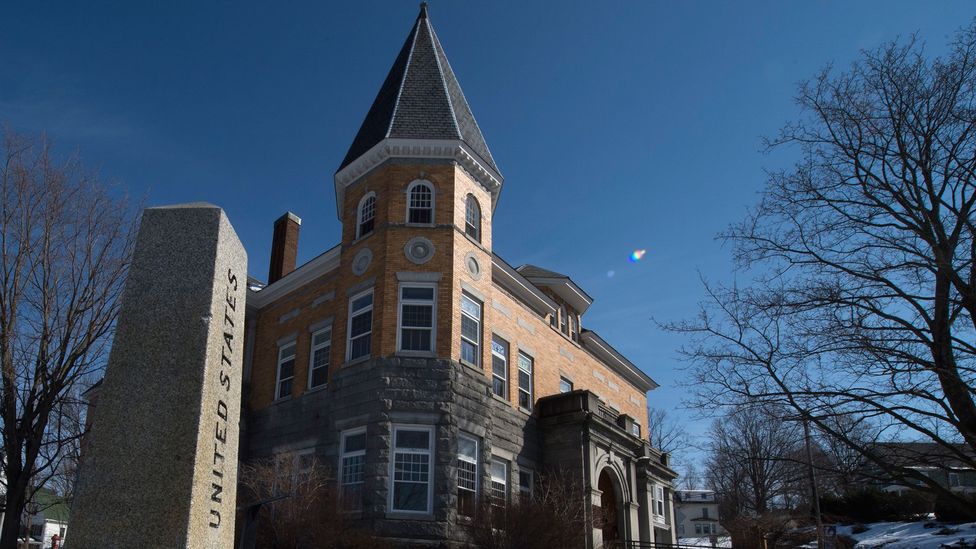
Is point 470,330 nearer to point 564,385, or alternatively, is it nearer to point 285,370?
point 285,370

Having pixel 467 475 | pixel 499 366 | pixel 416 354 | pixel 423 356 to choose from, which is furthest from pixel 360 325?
pixel 467 475

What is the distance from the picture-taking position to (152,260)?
233 inches

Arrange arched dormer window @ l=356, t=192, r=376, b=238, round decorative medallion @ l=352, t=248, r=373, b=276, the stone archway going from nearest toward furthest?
round decorative medallion @ l=352, t=248, r=373, b=276
arched dormer window @ l=356, t=192, r=376, b=238
the stone archway

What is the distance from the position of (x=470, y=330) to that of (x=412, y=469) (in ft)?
15.6

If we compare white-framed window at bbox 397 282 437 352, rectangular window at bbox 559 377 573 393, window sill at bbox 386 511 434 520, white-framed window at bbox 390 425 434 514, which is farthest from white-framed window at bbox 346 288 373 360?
rectangular window at bbox 559 377 573 393

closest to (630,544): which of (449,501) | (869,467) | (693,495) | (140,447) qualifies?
(449,501)

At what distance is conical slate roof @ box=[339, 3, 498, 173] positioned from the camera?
74.9 feet

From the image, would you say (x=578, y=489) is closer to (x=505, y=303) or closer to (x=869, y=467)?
(x=505, y=303)

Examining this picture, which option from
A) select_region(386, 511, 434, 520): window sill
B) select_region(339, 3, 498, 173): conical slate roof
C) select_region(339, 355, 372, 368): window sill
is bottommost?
select_region(386, 511, 434, 520): window sill

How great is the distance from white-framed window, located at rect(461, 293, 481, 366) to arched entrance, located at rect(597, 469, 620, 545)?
670cm

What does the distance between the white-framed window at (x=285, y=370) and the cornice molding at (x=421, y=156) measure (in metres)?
6.27

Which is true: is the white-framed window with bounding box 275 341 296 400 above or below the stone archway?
above

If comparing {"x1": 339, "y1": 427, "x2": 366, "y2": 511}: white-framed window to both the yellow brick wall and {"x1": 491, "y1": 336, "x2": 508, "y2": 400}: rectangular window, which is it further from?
{"x1": 491, "y1": 336, "x2": 508, "y2": 400}: rectangular window

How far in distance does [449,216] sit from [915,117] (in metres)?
13.0
